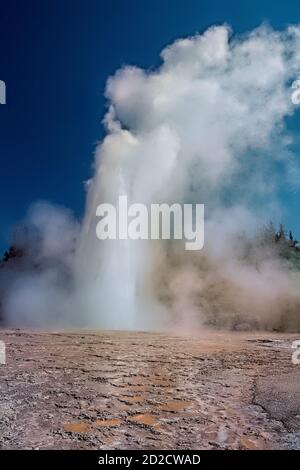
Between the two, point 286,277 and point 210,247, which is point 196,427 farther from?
point 210,247

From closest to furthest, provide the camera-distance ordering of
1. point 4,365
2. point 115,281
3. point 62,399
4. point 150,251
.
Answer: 1. point 62,399
2. point 4,365
3. point 115,281
4. point 150,251

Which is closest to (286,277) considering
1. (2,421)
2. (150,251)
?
(150,251)

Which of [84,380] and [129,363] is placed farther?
[129,363]

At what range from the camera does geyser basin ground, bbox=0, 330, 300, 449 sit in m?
2.38

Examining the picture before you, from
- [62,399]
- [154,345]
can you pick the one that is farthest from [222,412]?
[154,345]

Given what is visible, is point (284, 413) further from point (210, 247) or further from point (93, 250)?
point (210, 247)

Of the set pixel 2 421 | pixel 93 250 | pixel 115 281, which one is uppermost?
pixel 93 250

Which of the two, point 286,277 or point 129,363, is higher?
point 286,277

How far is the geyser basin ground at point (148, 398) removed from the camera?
238 centimetres

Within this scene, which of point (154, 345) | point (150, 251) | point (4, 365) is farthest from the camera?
point (150, 251)

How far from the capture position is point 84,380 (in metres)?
3.71

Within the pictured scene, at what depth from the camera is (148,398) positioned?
317 cm

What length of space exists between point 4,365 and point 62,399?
5.12 ft

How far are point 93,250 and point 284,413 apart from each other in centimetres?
1034
